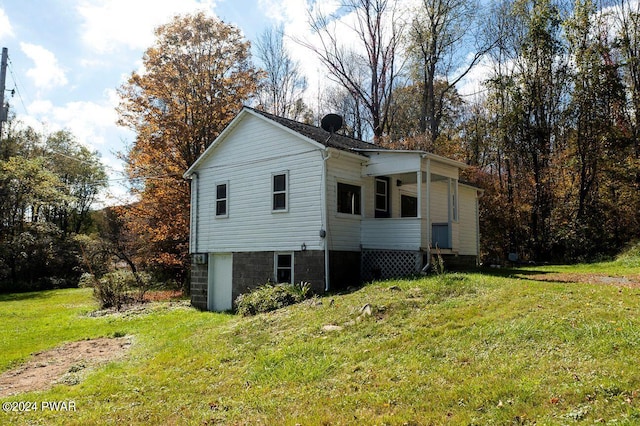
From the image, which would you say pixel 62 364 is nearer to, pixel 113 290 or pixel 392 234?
pixel 392 234

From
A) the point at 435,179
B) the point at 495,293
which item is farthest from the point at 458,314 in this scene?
the point at 435,179

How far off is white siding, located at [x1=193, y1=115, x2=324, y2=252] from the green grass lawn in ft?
13.6

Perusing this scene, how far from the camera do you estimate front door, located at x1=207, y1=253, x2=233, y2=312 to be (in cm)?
1786

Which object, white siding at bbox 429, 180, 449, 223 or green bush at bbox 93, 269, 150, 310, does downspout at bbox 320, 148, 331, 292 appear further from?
green bush at bbox 93, 269, 150, 310

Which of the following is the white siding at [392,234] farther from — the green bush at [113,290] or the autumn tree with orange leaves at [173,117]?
the autumn tree with orange leaves at [173,117]

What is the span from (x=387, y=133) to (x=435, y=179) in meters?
15.1

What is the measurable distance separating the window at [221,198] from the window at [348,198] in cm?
493

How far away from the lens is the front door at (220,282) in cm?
1786

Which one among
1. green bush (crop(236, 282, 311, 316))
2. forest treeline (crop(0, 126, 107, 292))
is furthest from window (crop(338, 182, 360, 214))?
forest treeline (crop(0, 126, 107, 292))

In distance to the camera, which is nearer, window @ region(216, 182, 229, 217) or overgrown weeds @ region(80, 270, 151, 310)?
window @ region(216, 182, 229, 217)

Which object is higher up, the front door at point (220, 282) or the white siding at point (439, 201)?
the white siding at point (439, 201)

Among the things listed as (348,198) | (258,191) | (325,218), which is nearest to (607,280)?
(348,198)

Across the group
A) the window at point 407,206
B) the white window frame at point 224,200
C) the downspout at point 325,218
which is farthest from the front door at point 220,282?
the window at point 407,206

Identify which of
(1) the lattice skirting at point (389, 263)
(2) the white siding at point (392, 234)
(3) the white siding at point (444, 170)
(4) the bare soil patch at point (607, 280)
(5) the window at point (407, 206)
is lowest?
(4) the bare soil patch at point (607, 280)
